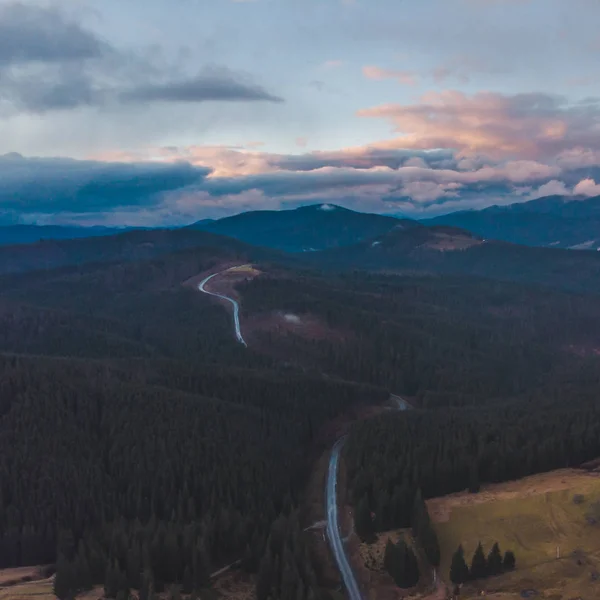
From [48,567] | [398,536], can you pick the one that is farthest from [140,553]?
[398,536]

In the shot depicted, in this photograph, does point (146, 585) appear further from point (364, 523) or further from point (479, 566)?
point (479, 566)

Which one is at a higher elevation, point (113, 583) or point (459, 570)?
point (113, 583)

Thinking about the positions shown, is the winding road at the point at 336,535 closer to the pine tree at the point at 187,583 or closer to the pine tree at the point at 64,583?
the pine tree at the point at 187,583

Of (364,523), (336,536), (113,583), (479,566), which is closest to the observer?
(479,566)

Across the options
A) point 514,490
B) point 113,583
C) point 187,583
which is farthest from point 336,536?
point 113,583

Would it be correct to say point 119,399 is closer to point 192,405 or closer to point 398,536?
point 192,405

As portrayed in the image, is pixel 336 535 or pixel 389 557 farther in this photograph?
pixel 336 535

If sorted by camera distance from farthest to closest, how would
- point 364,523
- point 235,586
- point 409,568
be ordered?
point 364,523
point 235,586
point 409,568
